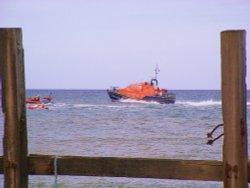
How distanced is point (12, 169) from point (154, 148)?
606 inches

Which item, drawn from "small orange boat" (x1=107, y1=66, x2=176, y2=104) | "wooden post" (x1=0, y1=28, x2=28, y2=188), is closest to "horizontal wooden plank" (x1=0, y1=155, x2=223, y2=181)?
"wooden post" (x1=0, y1=28, x2=28, y2=188)

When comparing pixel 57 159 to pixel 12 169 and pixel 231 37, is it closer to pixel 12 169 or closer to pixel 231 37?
pixel 12 169

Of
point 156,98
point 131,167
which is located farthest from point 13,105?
point 156,98

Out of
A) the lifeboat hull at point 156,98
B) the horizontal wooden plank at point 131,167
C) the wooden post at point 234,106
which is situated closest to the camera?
the wooden post at point 234,106

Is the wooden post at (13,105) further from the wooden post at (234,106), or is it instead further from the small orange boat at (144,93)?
A: the small orange boat at (144,93)

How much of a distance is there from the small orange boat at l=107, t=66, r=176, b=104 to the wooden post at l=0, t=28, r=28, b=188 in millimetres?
67652

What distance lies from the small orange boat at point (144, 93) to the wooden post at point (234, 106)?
67781 millimetres

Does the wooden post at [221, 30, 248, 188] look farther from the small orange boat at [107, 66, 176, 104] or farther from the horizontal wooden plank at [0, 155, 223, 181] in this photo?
the small orange boat at [107, 66, 176, 104]

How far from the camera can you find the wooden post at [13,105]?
312 cm

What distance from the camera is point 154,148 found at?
18.4 m

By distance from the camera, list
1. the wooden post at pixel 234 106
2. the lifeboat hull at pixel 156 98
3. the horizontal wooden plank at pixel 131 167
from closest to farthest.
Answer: the wooden post at pixel 234 106 < the horizontal wooden plank at pixel 131 167 < the lifeboat hull at pixel 156 98

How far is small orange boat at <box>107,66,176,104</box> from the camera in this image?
236ft

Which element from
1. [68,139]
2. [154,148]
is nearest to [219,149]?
[154,148]

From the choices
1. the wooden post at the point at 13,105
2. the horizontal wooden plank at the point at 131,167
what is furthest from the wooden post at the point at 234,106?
the wooden post at the point at 13,105
